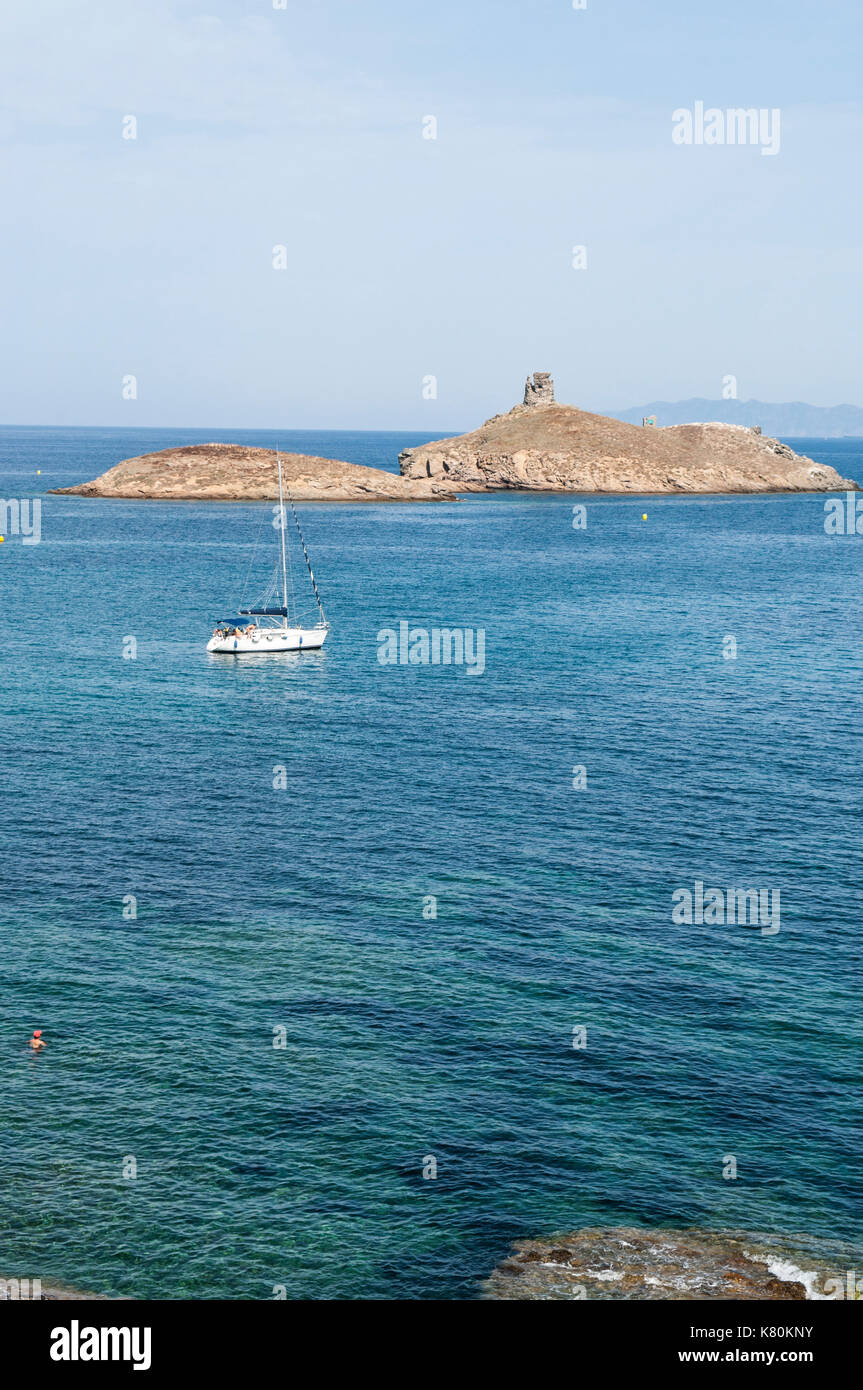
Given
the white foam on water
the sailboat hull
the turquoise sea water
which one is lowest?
the white foam on water

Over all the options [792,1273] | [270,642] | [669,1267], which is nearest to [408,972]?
[669,1267]

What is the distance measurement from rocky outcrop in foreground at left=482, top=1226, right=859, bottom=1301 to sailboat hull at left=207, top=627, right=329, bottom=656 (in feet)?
273

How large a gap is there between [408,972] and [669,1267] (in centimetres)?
1958

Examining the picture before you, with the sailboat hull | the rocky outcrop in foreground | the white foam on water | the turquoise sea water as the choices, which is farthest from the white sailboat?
the white foam on water

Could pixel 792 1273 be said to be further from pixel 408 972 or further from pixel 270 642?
pixel 270 642

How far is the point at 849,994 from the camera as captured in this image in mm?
51719

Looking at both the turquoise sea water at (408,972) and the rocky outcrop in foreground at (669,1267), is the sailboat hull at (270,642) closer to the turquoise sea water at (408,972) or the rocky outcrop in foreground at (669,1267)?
the turquoise sea water at (408,972)

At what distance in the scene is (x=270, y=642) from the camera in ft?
386

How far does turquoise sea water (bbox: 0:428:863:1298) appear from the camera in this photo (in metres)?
39.1

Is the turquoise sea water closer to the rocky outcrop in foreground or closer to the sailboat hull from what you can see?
the rocky outcrop in foreground

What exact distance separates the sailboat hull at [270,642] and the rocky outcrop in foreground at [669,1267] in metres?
83.2

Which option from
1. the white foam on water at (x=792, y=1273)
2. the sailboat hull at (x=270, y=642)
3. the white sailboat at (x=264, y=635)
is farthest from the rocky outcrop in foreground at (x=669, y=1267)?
the white sailboat at (x=264, y=635)

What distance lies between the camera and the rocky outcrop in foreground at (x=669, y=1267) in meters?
35.1

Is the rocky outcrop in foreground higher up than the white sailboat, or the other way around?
the white sailboat
